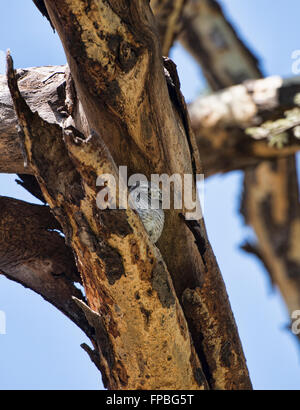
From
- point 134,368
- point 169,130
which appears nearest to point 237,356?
point 134,368

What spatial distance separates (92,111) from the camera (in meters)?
1.28

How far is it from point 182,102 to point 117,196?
1.44 feet

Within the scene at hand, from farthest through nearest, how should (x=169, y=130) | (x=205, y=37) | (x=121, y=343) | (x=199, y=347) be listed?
(x=205, y=37)
(x=199, y=347)
(x=169, y=130)
(x=121, y=343)

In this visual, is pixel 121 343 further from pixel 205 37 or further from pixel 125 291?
pixel 205 37

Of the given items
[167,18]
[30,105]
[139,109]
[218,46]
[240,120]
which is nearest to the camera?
[139,109]

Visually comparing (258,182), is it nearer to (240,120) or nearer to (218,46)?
(218,46)

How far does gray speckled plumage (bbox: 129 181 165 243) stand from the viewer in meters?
1.24

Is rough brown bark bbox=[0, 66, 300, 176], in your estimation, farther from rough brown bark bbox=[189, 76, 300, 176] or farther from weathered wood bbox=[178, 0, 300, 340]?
weathered wood bbox=[178, 0, 300, 340]

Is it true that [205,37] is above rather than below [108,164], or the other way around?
above

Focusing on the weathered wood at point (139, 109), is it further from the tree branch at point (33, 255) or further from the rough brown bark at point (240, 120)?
the rough brown bark at point (240, 120)

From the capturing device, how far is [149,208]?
127 centimetres

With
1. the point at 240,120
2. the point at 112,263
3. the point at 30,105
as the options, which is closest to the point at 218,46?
the point at 240,120

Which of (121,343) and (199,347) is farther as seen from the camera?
(199,347)

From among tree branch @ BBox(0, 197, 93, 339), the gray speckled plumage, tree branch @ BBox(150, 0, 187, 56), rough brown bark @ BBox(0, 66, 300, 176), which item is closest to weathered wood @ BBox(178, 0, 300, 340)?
tree branch @ BBox(150, 0, 187, 56)
